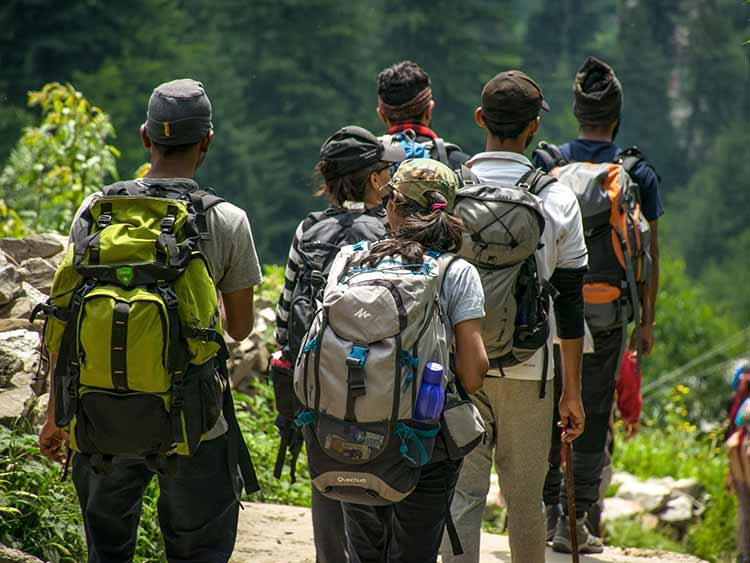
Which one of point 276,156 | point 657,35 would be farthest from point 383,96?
point 657,35

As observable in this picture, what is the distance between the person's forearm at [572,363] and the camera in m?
3.99

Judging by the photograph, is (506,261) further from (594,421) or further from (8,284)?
(8,284)

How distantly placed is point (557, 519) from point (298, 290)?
1.94 meters

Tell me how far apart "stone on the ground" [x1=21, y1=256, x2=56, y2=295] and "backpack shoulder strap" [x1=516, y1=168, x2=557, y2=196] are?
3.00m

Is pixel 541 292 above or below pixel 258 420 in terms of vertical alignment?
above

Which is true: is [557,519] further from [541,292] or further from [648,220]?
[541,292]

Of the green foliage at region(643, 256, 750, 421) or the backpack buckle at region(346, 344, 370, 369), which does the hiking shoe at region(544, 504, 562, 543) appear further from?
the green foliage at region(643, 256, 750, 421)

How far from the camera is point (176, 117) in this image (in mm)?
3320

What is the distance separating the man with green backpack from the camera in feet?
10.1

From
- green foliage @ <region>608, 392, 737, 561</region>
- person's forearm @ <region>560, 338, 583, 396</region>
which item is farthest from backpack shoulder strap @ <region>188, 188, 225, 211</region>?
green foliage @ <region>608, 392, 737, 561</region>

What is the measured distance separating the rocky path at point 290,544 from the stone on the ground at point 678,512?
128 inches

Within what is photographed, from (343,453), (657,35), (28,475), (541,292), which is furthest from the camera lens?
(657,35)

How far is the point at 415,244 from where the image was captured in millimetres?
3203

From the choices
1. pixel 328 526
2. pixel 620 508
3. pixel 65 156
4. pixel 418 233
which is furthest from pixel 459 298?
pixel 65 156
